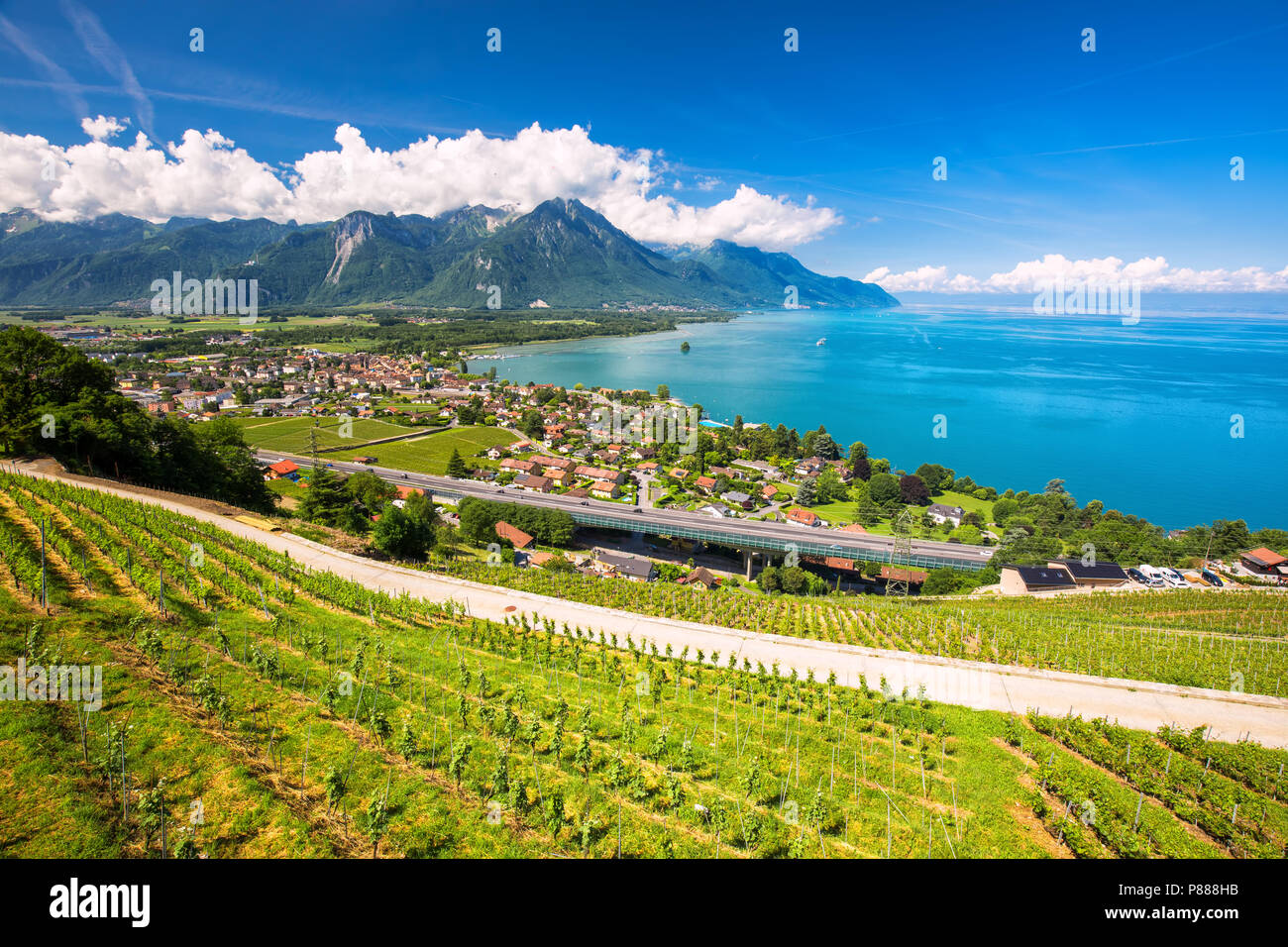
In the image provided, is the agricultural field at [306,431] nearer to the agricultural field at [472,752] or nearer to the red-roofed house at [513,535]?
the red-roofed house at [513,535]

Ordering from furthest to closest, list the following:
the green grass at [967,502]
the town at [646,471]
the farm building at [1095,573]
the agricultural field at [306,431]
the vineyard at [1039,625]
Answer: the agricultural field at [306,431], the green grass at [967,502], the town at [646,471], the farm building at [1095,573], the vineyard at [1039,625]

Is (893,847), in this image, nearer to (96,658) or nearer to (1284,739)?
(1284,739)

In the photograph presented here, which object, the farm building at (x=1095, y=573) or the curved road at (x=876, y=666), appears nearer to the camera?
the curved road at (x=876, y=666)

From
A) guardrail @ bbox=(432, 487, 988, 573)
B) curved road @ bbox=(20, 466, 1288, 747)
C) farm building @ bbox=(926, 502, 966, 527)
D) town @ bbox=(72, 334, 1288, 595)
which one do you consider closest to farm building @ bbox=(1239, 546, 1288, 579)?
town @ bbox=(72, 334, 1288, 595)

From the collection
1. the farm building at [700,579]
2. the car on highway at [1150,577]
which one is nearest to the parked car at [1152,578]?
the car on highway at [1150,577]

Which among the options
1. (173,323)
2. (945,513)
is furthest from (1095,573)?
(173,323)

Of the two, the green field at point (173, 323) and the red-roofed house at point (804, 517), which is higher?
the green field at point (173, 323)

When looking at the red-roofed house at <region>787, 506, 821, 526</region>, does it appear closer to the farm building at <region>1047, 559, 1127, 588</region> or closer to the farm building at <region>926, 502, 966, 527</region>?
the farm building at <region>926, 502, 966, 527</region>
